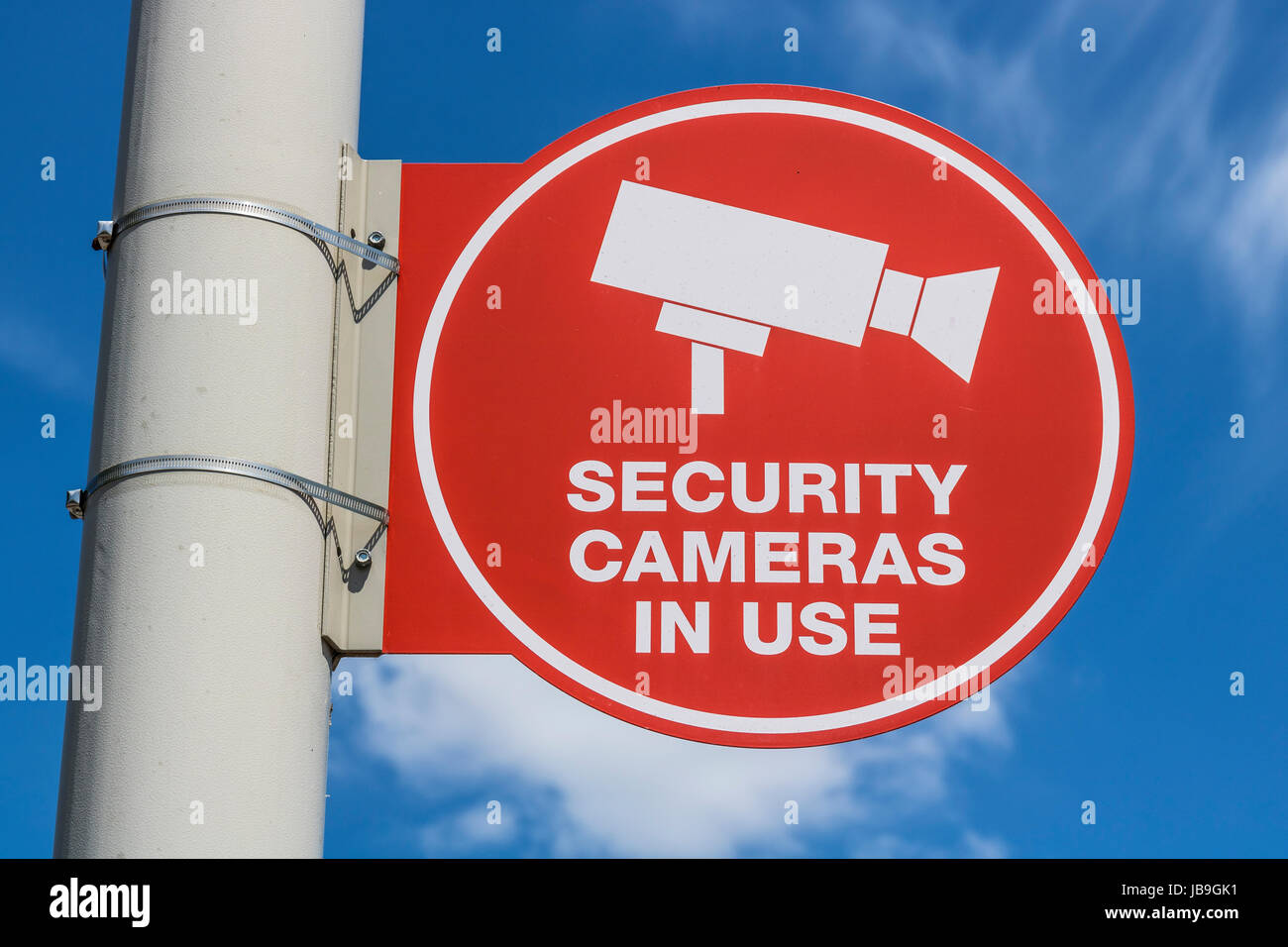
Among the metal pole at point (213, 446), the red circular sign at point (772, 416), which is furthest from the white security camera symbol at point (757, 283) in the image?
the metal pole at point (213, 446)

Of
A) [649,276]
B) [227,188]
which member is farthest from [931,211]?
[227,188]

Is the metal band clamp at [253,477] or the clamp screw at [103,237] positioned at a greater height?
the clamp screw at [103,237]

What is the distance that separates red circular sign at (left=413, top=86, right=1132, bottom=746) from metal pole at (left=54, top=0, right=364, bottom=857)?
470 millimetres

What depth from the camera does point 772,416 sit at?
5.28 m

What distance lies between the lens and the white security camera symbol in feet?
17.6

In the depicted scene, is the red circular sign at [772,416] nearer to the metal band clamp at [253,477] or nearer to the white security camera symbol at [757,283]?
the white security camera symbol at [757,283]

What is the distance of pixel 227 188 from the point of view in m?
5.16

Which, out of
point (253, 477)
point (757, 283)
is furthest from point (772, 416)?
point (253, 477)

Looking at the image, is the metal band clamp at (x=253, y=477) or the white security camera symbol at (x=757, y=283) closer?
the metal band clamp at (x=253, y=477)

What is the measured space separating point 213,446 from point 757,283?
1523mm

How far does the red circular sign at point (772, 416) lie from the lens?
5078mm

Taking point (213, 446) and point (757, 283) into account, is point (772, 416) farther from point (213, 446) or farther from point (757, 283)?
point (213, 446)

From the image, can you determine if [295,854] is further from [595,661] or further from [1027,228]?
[1027,228]

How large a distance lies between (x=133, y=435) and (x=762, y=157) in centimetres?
188
